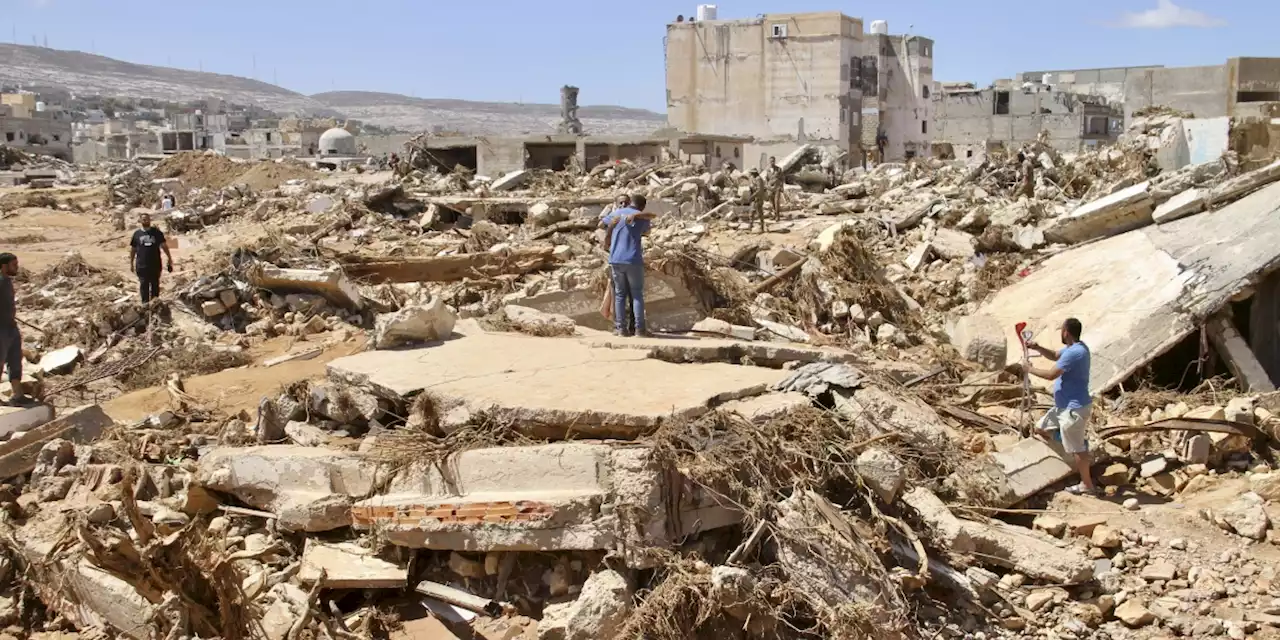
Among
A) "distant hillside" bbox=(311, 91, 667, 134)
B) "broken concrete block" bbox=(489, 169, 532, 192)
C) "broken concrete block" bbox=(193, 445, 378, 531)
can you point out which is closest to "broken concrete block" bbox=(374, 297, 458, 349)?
"broken concrete block" bbox=(193, 445, 378, 531)

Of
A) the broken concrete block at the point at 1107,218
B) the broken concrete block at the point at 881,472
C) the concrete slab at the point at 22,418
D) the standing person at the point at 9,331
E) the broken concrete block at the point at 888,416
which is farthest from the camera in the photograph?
the broken concrete block at the point at 1107,218

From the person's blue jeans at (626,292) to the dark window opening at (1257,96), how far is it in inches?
1037

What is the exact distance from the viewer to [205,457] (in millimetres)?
5617

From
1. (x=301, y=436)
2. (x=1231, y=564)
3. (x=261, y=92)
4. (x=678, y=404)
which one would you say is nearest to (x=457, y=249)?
(x=301, y=436)

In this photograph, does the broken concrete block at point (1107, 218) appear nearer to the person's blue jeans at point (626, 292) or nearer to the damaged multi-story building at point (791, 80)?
the person's blue jeans at point (626, 292)

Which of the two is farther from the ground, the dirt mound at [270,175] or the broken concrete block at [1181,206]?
the dirt mound at [270,175]

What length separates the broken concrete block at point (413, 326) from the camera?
6.62 metres

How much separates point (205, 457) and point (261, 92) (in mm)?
200754

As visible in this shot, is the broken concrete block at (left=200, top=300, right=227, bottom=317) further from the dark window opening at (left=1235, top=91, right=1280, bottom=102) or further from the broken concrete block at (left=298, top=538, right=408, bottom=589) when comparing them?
the dark window opening at (left=1235, top=91, right=1280, bottom=102)

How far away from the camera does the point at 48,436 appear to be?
6.23 m

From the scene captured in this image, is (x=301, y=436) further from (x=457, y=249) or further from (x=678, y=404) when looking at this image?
(x=457, y=249)

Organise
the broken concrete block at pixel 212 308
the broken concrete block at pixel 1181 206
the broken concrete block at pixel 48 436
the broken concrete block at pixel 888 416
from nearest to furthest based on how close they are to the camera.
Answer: the broken concrete block at pixel 888 416 < the broken concrete block at pixel 48 436 < the broken concrete block at pixel 1181 206 < the broken concrete block at pixel 212 308

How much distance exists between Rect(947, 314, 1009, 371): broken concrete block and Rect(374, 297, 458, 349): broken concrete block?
419 centimetres

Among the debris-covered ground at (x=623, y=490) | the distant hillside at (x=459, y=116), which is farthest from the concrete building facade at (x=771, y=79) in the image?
the distant hillside at (x=459, y=116)
